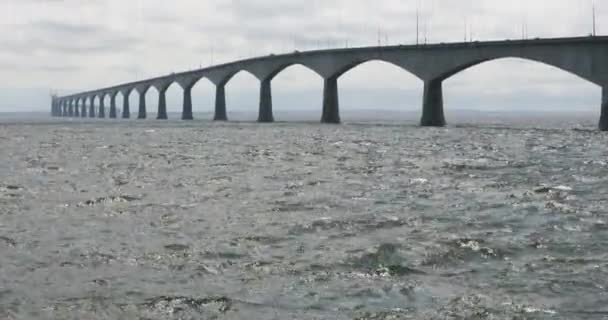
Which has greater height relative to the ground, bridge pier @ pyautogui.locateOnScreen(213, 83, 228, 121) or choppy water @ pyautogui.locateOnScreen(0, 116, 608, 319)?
bridge pier @ pyautogui.locateOnScreen(213, 83, 228, 121)

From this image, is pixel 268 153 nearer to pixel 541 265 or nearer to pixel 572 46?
pixel 541 265

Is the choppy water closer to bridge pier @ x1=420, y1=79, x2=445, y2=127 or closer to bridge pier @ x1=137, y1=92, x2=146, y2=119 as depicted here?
bridge pier @ x1=420, y1=79, x2=445, y2=127

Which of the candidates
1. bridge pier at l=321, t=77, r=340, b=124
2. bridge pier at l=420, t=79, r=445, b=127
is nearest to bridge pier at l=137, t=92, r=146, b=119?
bridge pier at l=321, t=77, r=340, b=124

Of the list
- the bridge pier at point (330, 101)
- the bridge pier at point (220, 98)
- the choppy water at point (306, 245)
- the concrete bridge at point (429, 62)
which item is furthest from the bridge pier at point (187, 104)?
the choppy water at point (306, 245)

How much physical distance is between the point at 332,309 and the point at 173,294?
1935 millimetres

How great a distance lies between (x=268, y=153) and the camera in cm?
3055

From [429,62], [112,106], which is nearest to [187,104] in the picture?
[112,106]

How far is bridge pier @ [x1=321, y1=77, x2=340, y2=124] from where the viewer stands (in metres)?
75.4

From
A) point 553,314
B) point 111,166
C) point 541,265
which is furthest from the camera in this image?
point 111,166

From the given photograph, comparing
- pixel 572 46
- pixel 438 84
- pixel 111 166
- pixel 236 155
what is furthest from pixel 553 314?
pixel 438 84

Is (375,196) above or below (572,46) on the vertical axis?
below

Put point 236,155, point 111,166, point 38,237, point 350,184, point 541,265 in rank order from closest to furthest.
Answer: point 541,265, point 38,237, point 350,184, point 111,166, point 236,155

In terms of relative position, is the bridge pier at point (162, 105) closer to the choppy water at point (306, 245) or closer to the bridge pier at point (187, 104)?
the bridge pier at point (187, 104)

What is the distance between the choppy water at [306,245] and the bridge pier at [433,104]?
41.2 meters
